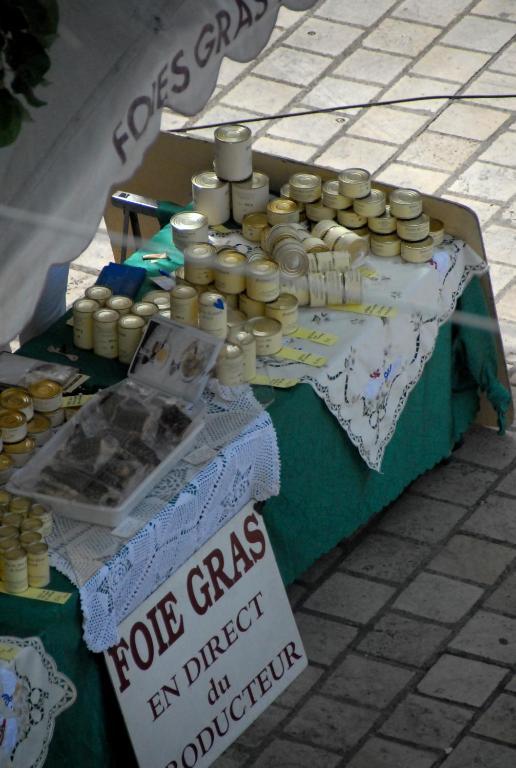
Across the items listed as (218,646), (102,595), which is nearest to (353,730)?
(218,646)

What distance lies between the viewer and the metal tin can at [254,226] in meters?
4.99

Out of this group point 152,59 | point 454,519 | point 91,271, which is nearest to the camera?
point 152,59

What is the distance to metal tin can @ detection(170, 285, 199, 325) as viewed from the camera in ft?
14.6

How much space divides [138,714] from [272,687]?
0.63m

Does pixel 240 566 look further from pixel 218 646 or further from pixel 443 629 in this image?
pixel 443 629

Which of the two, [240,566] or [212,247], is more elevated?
[212,247]

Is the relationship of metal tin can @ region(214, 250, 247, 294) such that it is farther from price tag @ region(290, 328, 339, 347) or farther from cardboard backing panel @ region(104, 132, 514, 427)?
cardboard backing panel @ region(104, 132, 514, 427)

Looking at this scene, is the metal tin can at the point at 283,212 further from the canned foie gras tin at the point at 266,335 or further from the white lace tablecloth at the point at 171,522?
the white lace tablecloth at the point at 171,522

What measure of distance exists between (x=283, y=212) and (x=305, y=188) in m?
0.13

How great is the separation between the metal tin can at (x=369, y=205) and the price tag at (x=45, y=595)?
1.98 m

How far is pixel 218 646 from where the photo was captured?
4.10m

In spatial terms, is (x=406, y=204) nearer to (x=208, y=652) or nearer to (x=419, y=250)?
(x=419, y=250)

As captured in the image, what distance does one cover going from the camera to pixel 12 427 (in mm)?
3984

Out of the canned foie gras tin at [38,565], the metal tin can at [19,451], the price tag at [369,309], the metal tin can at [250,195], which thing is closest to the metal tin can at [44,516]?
the canned foie gras tin at [38,565]
